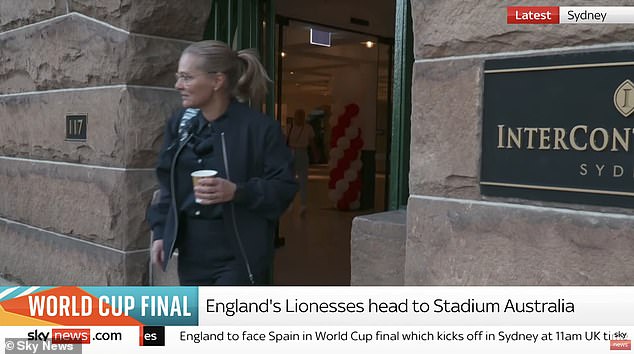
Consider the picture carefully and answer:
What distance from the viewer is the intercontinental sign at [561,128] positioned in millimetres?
2014

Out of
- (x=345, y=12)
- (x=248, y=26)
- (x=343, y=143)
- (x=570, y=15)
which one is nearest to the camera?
(x=570, y=15)

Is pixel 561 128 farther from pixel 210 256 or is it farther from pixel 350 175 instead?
pixel 350 175

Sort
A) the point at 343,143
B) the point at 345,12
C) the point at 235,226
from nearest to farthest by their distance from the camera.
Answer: the point at 235,226
the point at 345,12
the point at 343,143

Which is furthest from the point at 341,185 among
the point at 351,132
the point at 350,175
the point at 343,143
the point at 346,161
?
the point at 351,132

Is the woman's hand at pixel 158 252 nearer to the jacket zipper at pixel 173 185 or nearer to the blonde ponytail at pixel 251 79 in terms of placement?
the jacket zipper at pixel 173 185

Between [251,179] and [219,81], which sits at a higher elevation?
[219,81]

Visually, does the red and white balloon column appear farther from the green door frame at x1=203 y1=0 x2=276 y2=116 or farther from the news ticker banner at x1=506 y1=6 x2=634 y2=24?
the news ticker banner at x1=506 y1=6 x2=634 y2=24

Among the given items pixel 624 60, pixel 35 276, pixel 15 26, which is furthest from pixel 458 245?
pixel 15 26

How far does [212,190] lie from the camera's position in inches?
84.5

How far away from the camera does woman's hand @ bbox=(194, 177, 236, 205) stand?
2.14 metres

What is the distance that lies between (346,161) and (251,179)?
26.8 feet

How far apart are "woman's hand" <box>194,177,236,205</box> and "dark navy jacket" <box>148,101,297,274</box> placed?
0.09 meters

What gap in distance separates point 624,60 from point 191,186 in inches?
62.5

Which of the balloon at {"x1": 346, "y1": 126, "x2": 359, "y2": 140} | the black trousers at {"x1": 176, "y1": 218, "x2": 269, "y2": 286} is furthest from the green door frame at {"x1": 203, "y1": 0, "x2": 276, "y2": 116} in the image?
the balloon at {"x1": 346, "y1": 126, "x2": 359, "y2": 140}
